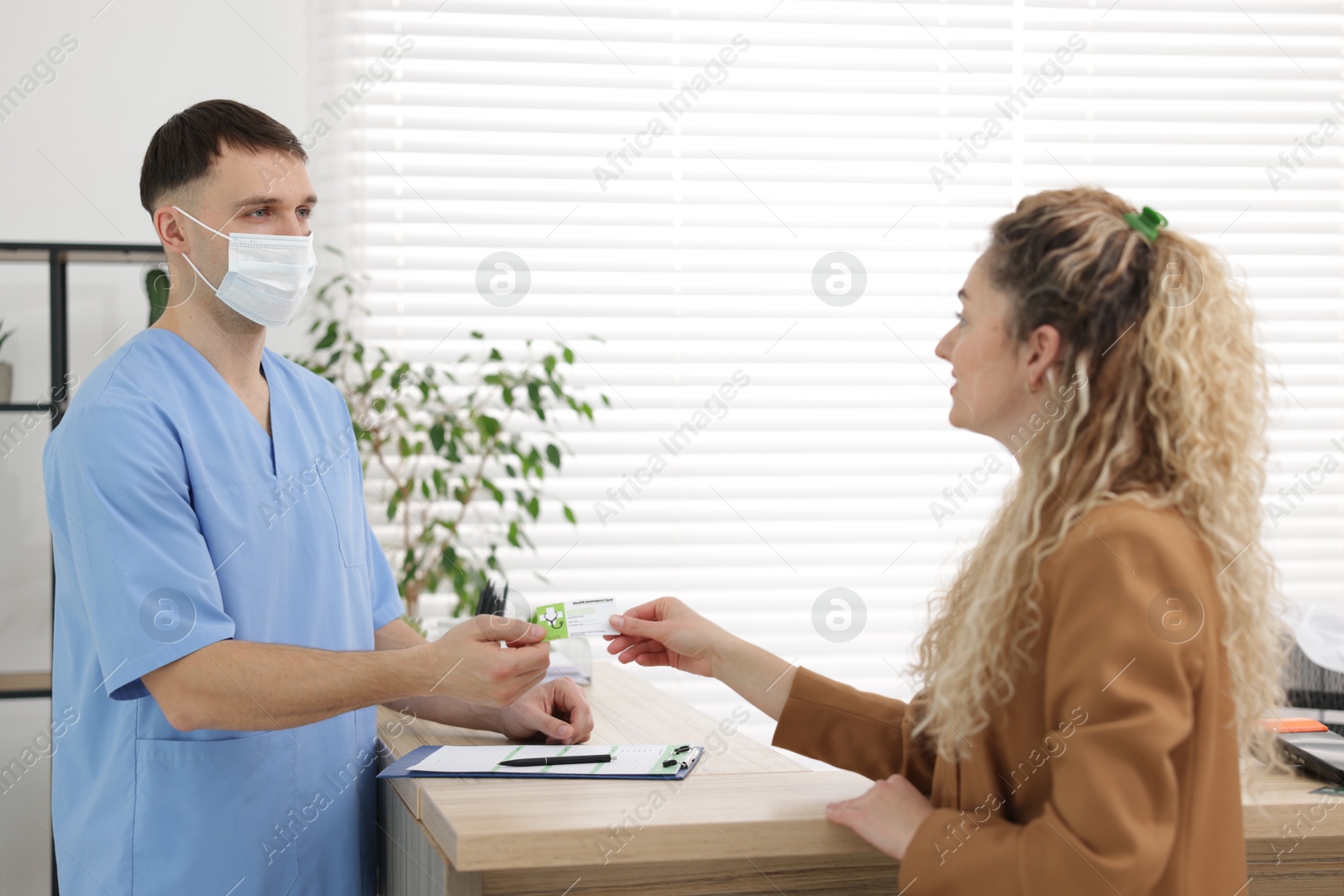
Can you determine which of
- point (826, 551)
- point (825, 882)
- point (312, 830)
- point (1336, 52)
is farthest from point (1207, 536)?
point (1336, 52)

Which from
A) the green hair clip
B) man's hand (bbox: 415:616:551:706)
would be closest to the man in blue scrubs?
man's hand (bbox: 415:616:551:706)

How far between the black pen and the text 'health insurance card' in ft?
0.54

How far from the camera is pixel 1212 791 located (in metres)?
1.00

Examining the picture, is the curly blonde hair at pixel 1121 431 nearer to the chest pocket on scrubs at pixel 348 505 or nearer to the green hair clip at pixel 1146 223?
the green hair clip at pixel 1146 223

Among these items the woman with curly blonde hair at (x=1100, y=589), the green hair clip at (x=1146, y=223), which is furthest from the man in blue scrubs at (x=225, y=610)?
the green hair clip at (x=1146, y=223)

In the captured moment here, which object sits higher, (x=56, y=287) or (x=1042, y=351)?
(x=56, y=287)

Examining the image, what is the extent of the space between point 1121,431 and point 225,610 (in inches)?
47.4

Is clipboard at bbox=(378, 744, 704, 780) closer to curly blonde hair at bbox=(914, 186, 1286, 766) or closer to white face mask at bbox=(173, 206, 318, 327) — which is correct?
curly blonde hair at bbox=(914, 186, 1286, 766)

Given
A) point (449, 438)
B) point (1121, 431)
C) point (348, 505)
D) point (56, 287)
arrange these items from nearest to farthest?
1. point (1121, 431)
2. point (348, 505)
3. point (56, 287)
4. point (449, 438)

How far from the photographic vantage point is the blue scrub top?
4.48 feet

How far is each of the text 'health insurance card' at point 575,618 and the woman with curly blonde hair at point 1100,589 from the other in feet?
1.42

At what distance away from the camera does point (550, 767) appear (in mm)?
1384

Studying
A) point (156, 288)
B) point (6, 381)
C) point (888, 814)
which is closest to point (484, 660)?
point (888, 814)

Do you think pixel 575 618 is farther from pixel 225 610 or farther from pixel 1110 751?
pixel 1110 751
